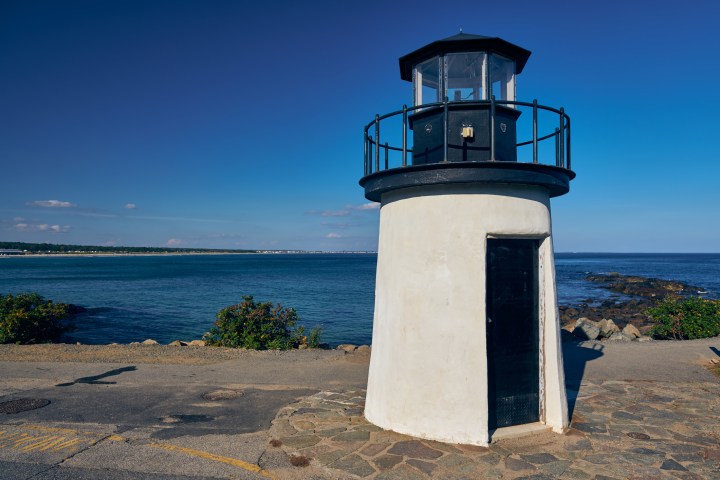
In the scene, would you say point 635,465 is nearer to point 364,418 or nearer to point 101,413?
point 364,418

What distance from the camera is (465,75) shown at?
23.4ft

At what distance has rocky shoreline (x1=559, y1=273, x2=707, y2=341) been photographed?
53.5 feet

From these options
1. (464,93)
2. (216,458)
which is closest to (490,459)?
(216,458)

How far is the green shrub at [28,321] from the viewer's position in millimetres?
14523

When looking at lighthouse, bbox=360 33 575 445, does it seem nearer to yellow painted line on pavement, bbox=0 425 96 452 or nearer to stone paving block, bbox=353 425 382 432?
stone paving block, bbox=353 425 382 432

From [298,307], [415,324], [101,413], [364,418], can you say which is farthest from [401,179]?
[298,307]

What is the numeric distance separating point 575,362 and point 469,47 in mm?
8118

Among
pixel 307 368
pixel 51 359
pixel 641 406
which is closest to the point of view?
pixel 641 406

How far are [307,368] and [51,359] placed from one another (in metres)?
6.60

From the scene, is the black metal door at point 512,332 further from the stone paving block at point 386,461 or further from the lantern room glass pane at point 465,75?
the lantern room glass pane at point 465,75

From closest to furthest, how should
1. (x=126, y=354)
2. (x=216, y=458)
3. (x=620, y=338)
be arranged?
1. (x=216, y=458)
2. (x=126, y=354)
3. (x=620, y=338)

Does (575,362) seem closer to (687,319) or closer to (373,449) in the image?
(687,319)

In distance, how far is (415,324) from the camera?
6.54 m

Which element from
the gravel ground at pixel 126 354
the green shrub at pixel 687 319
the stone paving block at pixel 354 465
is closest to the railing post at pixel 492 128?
the stone paving block at pixel 354 465
